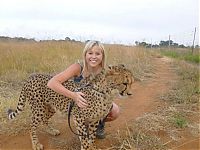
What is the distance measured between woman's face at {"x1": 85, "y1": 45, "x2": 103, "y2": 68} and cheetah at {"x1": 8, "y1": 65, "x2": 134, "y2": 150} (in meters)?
0.11

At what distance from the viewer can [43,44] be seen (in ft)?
27.9

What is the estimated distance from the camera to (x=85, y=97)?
109 inches

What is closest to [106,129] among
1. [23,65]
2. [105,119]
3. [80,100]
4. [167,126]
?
[105,119]

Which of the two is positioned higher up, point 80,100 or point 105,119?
point 80,100

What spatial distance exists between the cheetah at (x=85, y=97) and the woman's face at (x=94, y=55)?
105mm

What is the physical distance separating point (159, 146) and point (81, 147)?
2.29ft

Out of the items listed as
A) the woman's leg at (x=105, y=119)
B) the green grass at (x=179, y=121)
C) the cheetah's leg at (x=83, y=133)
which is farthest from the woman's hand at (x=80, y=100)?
the green grass at (x=179, y=121)

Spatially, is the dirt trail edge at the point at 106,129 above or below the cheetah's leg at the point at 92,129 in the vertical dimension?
below

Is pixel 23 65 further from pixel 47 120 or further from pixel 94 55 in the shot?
pixel 94 55

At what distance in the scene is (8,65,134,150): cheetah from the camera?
2682 millimetres

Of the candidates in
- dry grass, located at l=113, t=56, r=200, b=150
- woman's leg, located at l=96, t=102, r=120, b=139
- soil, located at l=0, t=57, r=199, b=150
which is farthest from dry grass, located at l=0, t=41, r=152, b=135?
dry grass, located at l=113, t=56, r=200, b=150

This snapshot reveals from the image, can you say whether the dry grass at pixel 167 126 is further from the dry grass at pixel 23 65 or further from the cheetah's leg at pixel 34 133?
the dry grass at pixel 23 65

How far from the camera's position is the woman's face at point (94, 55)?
8.90 ft

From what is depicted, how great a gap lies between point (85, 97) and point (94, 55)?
36 cm
